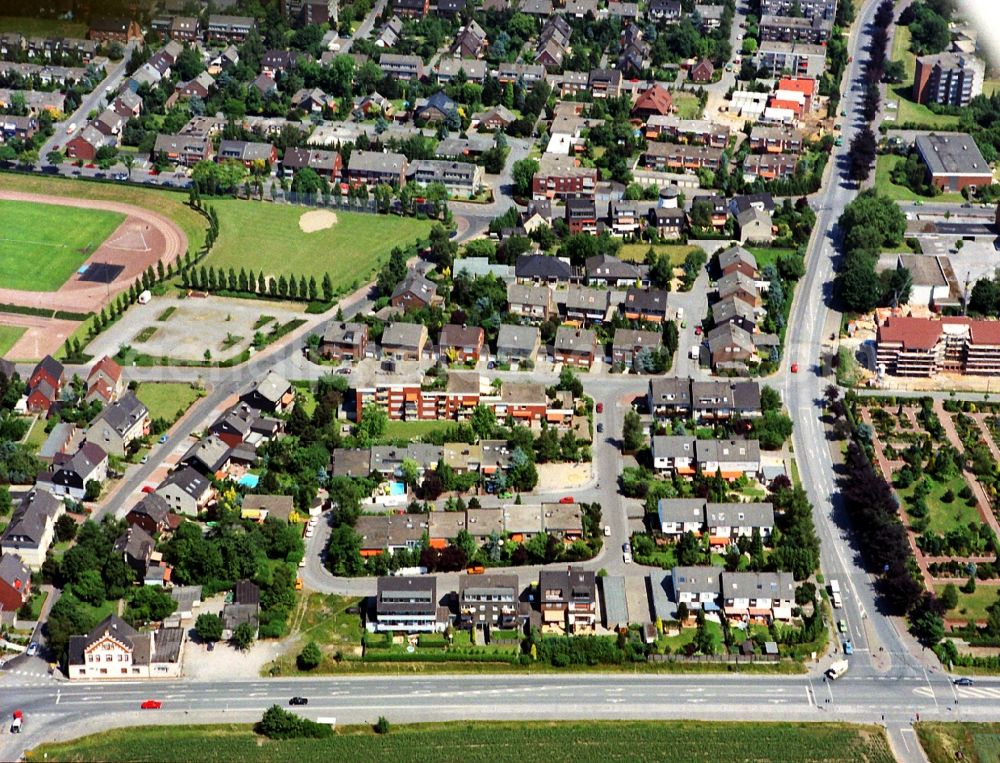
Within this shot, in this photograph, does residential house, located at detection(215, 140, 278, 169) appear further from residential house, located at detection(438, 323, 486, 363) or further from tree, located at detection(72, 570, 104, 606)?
tree, located at detection(72, 570, 104, 606)

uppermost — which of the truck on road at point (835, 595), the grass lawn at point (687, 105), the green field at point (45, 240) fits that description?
the grass lawn at point (687, 105)

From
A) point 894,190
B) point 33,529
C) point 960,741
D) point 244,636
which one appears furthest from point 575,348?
point 894,190

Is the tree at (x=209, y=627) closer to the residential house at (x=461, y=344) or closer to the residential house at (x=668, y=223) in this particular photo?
the residential house at (x=461, y=344)

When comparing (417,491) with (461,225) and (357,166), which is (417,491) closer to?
(461,225)

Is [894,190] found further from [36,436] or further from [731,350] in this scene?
[36,436]

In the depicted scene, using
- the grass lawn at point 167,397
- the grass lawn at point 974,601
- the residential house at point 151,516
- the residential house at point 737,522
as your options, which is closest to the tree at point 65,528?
the residential house at point 151,516

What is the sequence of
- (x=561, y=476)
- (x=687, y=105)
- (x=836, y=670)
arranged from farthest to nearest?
1. (x=687, y=105)
2. (x=561, y=476)
3. (x=836, y=670)

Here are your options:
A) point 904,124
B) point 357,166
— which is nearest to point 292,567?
point 357,166
